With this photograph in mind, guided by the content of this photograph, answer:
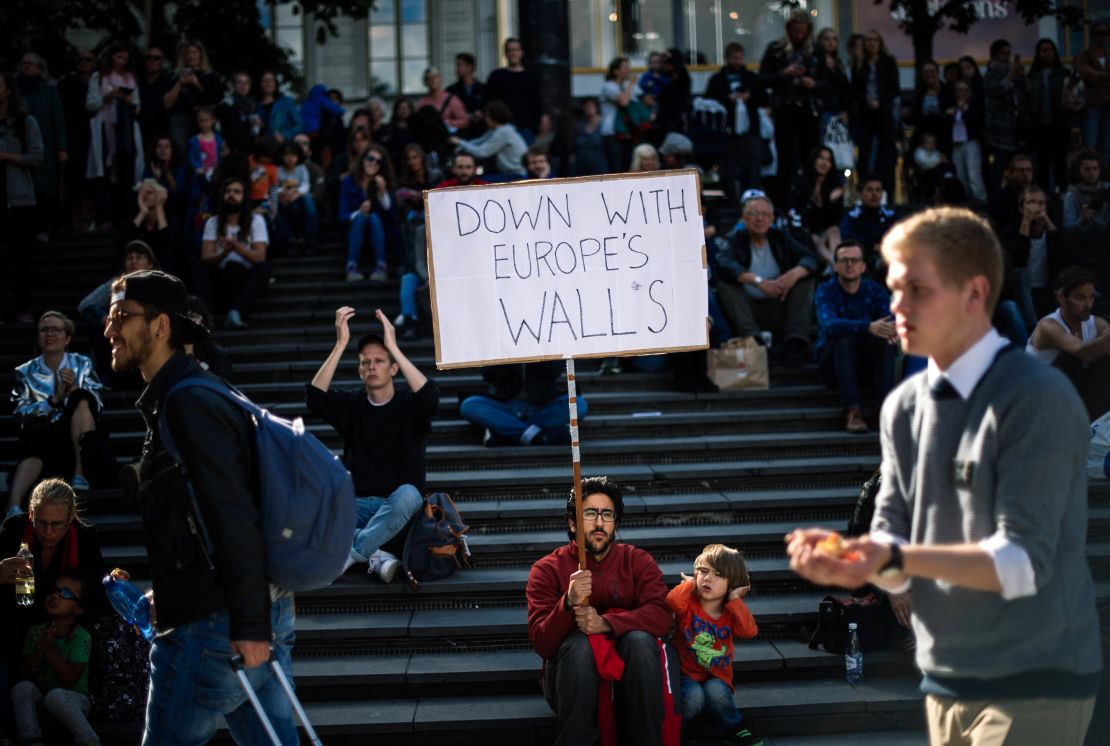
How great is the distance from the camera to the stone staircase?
21.0 feet

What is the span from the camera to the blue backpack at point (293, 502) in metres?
3.87

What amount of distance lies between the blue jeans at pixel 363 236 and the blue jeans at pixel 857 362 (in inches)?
181

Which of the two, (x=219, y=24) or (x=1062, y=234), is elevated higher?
(x=219, y=24)

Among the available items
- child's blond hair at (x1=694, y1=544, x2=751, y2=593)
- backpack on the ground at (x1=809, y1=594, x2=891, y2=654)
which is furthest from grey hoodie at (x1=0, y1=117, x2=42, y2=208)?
backpack on the ground at (x1=809, y1=594, x2=891, y2=654)

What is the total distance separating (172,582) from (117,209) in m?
11.2

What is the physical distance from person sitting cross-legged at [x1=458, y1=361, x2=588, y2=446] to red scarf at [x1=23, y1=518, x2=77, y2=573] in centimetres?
319

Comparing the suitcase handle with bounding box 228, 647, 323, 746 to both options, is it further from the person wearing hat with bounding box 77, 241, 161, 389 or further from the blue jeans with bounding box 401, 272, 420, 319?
the blue jeans with bounding box 401, 272, 420, 319

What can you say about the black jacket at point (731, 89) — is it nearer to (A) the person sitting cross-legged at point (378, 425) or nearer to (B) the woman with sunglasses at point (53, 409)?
(A) the person sitting cross-legged at point (378, 425)

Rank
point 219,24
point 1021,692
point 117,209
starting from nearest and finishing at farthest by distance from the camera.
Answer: point 1021,692, point 117,209, point 219,24

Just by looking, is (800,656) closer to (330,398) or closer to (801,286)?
(330,398)

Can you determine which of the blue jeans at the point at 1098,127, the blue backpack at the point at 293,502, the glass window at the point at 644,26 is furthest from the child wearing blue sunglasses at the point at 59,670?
the glass window at the point at 644,26

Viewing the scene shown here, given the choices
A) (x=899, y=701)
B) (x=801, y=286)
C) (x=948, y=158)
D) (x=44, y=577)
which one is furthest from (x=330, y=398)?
(x=948, y=158)

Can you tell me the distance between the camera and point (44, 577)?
651 centimetres

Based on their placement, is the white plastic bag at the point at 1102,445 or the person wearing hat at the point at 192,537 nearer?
the person wearing hat at the point at 192,537
